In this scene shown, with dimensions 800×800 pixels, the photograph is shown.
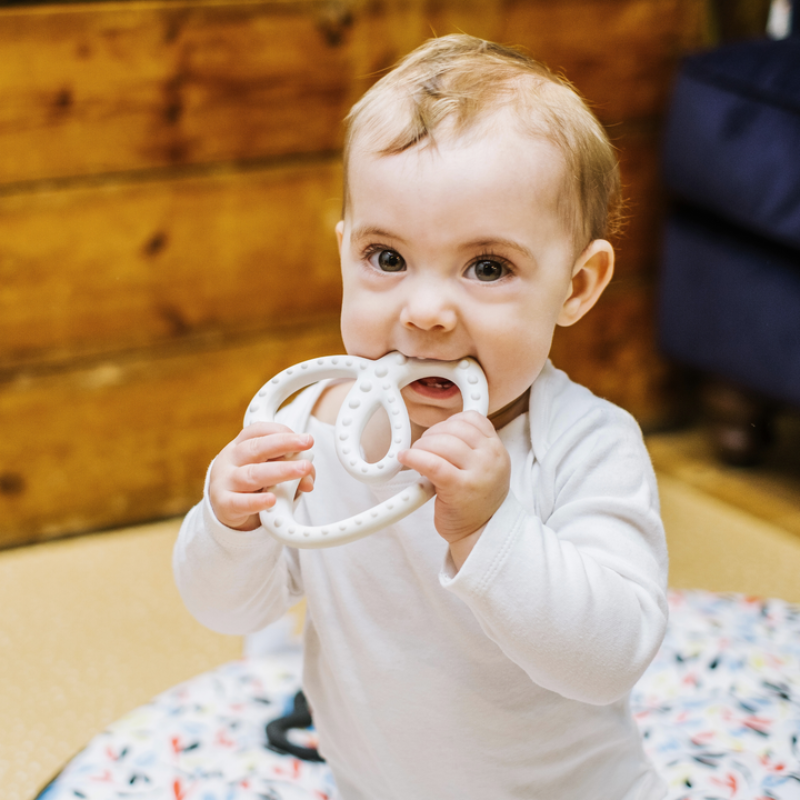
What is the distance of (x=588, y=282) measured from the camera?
60cm

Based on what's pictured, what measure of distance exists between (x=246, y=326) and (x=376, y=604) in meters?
0.81

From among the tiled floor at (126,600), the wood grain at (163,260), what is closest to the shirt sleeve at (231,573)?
the tiled floor at (126,600)

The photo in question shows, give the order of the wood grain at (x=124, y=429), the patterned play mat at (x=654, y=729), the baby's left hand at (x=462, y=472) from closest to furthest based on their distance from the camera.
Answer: the baby's left hand at (x=462, y=472) < the patterned play mat at (x=654, y=729) < the wood grain at (x=124, y=429)

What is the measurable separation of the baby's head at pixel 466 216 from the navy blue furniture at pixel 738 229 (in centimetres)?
74

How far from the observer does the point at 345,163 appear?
577 millimetres

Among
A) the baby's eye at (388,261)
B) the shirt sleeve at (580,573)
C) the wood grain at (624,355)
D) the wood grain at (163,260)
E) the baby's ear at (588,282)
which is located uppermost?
the baby's eye at (388,261)

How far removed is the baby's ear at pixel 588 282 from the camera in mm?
589

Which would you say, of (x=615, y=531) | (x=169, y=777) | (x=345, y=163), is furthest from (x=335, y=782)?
(x=345, y=163)

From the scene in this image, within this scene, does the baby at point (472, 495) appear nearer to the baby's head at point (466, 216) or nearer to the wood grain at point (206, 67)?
the baby's head at point (466, 216)

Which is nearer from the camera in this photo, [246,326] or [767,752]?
[767,752]

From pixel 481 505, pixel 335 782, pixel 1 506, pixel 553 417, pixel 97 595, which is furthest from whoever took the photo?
pixel 1 506

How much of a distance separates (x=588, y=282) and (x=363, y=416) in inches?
7.1

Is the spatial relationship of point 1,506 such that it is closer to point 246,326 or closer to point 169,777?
point 246,326

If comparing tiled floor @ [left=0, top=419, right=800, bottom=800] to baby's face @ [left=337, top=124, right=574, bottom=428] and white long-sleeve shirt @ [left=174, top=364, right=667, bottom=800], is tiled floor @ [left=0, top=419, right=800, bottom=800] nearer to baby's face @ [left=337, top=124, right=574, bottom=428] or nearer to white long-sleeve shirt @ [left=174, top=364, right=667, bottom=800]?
white long-sleeve shirt @ [left=174, top=364, right=667, bottom=800]
